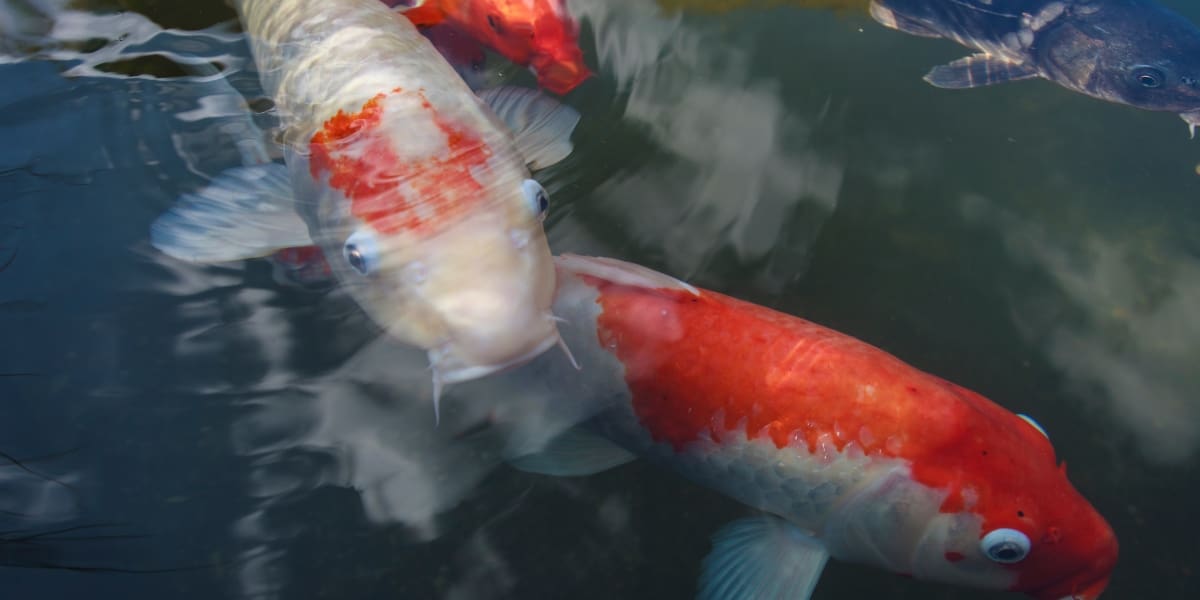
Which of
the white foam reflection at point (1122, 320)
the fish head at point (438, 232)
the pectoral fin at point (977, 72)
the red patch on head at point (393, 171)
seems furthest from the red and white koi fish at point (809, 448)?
the pectoral fin at point (977, 72)

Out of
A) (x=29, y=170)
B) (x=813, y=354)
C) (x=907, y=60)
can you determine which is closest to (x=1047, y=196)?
(x=907, y=60)

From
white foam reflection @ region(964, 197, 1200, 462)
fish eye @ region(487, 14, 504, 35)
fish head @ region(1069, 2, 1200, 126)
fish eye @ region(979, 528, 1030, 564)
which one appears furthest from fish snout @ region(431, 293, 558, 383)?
fish head @ region(1069, 2, 1200, 126)

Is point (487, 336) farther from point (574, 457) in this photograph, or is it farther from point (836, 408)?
point (836, 408)

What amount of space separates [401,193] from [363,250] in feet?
0.67

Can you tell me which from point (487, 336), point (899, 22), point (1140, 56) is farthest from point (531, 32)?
point (1140, 56)

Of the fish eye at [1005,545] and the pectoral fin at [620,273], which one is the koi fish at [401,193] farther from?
the fish eye at [1005,545]

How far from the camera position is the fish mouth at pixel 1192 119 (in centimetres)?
391

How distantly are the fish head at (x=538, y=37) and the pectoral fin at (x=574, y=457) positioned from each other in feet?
5.58

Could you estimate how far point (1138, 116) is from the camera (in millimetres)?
4035

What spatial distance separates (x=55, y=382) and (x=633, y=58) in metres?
2.71

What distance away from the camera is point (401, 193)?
222 cm

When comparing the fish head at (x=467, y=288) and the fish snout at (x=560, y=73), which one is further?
the fish snout at (x=560, y=73)

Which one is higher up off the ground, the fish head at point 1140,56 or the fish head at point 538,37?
the fish head at point 538,37

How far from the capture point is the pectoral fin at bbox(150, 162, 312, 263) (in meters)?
2.54
